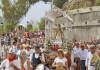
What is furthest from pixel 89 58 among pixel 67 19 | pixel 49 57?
pixel 67 19

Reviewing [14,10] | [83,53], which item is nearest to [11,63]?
[83,53]

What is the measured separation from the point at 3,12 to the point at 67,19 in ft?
139

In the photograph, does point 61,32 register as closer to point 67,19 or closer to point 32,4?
point 67,19

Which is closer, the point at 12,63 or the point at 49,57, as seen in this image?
the point at 12,63

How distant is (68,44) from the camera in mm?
18953

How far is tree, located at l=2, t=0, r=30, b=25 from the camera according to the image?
60.6 m

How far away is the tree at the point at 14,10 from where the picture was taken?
60.6 metres

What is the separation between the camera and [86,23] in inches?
1359

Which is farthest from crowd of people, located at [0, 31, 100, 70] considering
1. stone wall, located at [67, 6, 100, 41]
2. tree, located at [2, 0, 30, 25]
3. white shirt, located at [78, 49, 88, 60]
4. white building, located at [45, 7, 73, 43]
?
tree, located at [2, 0, 30, 25]

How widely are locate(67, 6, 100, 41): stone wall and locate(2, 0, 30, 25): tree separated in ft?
82.1

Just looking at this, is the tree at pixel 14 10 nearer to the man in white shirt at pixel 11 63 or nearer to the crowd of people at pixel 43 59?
the crowd of people at pixel 43 59

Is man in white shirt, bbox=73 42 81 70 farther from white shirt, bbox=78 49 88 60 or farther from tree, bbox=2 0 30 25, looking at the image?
tree, bbox=2 0 30 25

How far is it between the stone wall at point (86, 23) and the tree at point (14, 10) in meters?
25.0

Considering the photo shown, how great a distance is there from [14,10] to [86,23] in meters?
28.8
